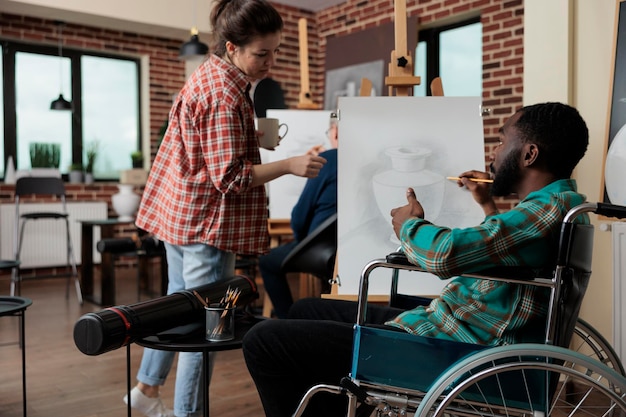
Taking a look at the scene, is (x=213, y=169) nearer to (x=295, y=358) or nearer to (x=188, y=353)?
(x=188, y=353)

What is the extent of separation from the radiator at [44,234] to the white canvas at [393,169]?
Result: 4520 mm

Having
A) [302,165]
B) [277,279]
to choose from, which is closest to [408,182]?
[302,165]

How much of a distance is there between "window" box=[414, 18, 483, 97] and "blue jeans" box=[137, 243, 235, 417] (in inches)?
150

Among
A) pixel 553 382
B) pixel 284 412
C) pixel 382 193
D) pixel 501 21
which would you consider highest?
pixel 501 21

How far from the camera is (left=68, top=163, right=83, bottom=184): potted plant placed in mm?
6501

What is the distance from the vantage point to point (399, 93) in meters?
2.41

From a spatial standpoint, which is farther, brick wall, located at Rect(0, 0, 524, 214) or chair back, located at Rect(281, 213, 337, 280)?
brick wall, located at Rect(0, 0, 524, 214)

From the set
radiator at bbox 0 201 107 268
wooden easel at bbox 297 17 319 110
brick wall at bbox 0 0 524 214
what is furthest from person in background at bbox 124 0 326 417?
radiator at bbox 0 201 107 268

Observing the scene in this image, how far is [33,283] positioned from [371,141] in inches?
189

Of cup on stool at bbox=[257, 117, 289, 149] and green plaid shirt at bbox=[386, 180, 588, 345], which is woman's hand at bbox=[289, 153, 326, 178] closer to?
cup on stool at bbox=[257, 117, 289, 149]

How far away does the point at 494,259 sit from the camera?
1.37 m

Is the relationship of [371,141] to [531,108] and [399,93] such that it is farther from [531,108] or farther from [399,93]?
[531,108]

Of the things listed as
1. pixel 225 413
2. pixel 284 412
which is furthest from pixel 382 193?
pixel 225 413

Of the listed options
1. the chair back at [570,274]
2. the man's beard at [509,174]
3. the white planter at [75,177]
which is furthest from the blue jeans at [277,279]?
the white planter at [75,177]
